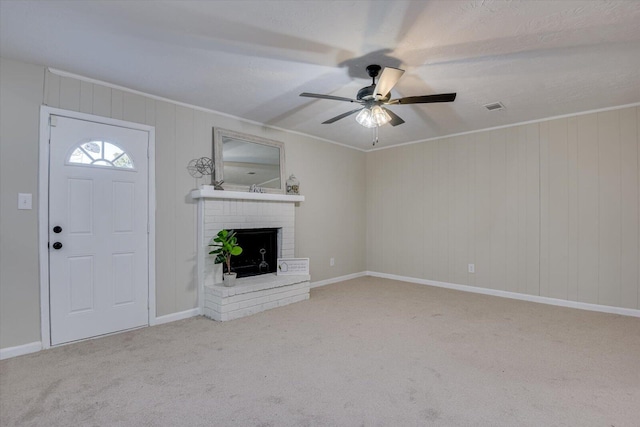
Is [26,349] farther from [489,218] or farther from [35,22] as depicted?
[489,218]

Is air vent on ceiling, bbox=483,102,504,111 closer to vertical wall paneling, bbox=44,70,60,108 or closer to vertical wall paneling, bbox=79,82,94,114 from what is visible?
vertical wall paneling, bbox=79,82,94,114

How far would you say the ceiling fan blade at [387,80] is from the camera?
86.4 inches

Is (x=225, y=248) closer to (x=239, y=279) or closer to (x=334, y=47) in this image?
(x=239, y=279)

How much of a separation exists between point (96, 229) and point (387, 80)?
9.37 feet

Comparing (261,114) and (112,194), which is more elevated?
(261,114)

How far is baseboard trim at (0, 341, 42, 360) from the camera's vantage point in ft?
8.20

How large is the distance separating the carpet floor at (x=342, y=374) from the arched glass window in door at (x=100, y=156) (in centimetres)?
161

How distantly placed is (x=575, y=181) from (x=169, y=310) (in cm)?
494

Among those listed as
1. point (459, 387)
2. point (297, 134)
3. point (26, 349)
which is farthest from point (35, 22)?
point (459, 387)

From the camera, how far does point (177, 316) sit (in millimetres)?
3459

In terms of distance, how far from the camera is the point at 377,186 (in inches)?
229

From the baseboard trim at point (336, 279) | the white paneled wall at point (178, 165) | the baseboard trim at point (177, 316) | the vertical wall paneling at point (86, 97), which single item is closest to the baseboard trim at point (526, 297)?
the baseboard trim at point (336, 279)

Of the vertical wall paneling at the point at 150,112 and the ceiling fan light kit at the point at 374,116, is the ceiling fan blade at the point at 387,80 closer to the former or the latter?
the ceiling fan light kit at the point at 374,116

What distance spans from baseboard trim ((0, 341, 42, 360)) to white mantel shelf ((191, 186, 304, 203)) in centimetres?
183
